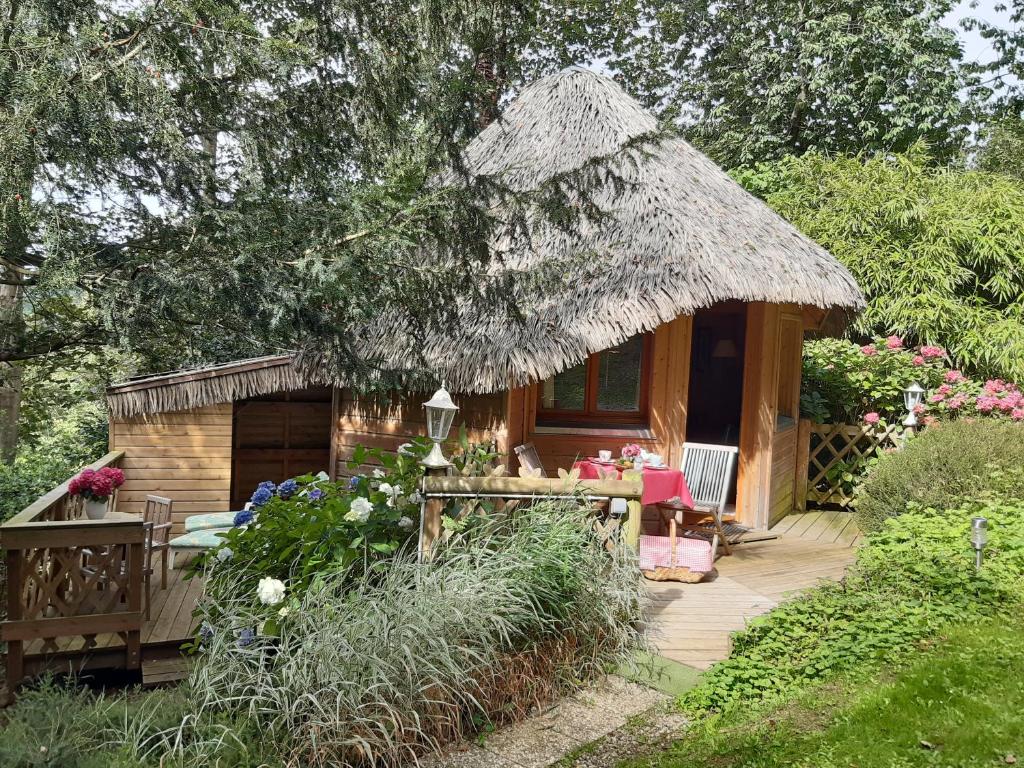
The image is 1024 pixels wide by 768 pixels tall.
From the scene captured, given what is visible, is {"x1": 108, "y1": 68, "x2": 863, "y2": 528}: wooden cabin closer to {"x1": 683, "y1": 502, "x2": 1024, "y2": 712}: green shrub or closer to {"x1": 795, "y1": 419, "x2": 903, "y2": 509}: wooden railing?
{"x1": 795, "y1": 419, "x2": 903, "y2": 509}: wooden railing

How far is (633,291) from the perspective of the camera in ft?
21.9

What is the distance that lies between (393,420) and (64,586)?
11.2 feet

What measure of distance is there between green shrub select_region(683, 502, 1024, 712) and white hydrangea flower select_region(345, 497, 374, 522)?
6.37ft

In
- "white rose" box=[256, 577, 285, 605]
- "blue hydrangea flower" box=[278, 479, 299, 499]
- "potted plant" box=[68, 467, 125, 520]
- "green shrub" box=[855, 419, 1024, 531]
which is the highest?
"green shrub" box=[855, 419, 1024, 531]

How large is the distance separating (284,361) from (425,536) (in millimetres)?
4622

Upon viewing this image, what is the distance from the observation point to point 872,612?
173 inches

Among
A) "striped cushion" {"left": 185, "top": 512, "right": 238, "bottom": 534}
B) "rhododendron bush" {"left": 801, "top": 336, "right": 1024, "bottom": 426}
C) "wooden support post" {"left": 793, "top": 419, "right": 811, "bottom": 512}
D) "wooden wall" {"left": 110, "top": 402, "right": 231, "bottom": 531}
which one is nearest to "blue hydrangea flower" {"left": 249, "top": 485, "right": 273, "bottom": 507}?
"striped cushion" {"left": 185, "top": 512, "right": 238, "bottom": 534}

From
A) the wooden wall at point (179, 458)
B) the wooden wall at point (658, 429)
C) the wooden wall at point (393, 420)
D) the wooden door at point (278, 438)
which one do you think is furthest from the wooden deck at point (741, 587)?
the wooden door at point (278, 438)

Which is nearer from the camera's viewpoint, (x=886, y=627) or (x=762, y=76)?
(x=886, y=627)

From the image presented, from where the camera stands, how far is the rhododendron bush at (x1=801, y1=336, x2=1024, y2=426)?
885 cm

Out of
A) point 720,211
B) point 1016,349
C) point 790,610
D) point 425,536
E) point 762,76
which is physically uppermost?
point 762,76

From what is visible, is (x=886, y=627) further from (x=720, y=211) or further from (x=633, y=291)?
(x=720, y=211)

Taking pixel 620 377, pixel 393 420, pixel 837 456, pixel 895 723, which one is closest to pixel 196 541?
pixel 393 420

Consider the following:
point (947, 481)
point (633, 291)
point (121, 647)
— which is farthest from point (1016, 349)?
point (121, 647)
